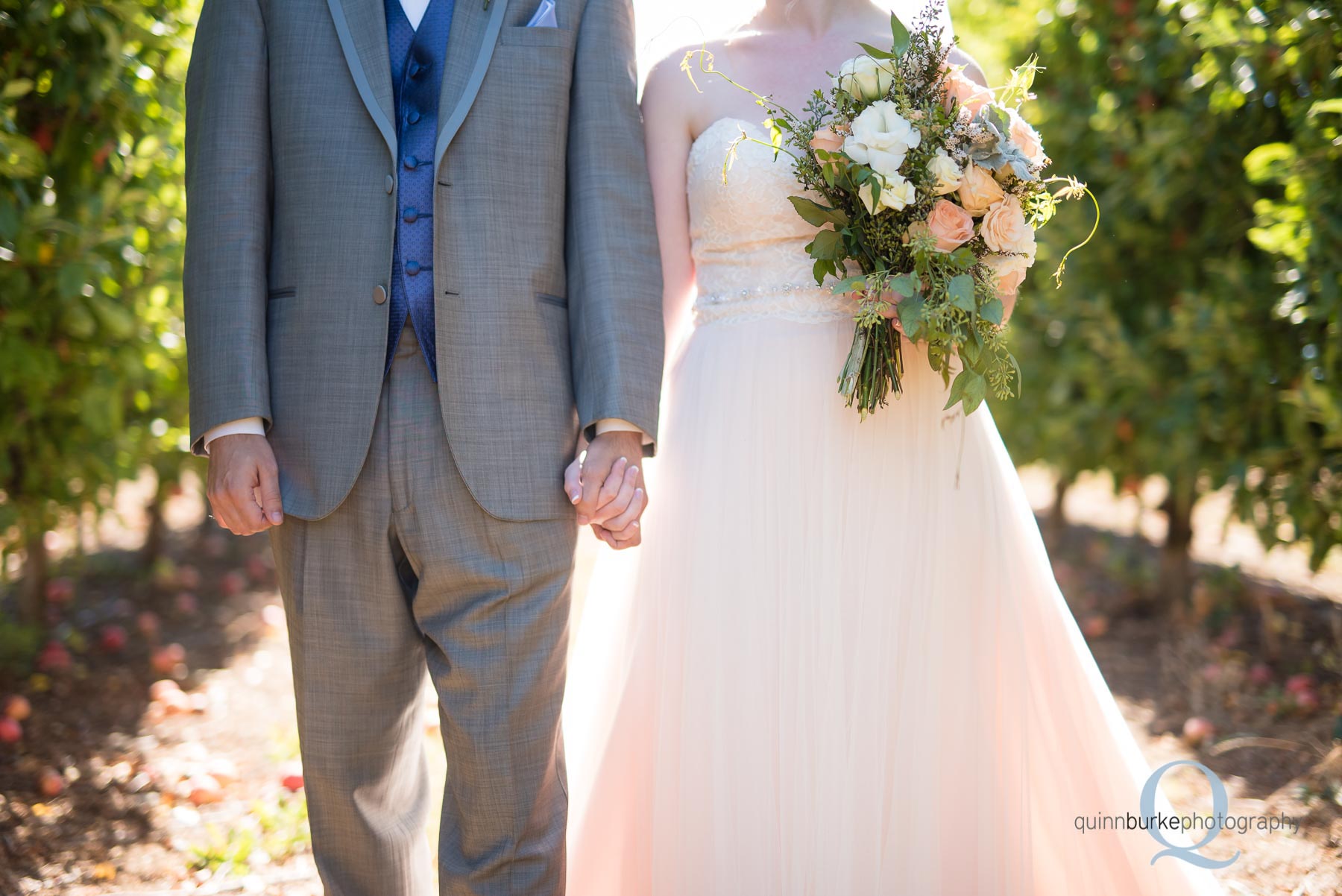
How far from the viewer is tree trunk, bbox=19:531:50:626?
4453mm

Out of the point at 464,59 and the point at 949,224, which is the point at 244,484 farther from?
the point at 949,224

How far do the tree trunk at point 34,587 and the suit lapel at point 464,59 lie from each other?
325 cm

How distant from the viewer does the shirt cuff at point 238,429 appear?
6.93 ft

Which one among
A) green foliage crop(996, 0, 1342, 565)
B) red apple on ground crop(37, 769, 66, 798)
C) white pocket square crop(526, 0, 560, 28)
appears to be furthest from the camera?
green foliage crop(996, 0, 1342, 565)

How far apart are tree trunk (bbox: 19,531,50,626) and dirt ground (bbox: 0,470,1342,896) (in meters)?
0.19

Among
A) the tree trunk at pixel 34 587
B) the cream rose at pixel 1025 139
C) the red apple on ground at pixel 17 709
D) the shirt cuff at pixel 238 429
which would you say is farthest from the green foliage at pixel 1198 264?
the tree trunk at pixel 34 587

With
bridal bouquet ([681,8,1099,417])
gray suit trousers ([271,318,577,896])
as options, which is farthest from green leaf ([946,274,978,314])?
gray suit trousers ([271,318,577,896])

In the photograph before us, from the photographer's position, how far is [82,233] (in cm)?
306

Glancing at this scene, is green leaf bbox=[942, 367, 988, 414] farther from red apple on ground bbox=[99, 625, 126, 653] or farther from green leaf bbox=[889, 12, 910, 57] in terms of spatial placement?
red apple on ground bbox=[99, 625, 126, 653]

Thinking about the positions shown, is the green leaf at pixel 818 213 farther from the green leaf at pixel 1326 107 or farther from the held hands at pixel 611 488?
the green leaf at pixel 1326 107

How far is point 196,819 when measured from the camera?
11.1 feet

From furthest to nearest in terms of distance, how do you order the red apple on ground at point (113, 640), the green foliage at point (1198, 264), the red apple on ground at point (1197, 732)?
the red apple on ground at point (113, 640) < the red apple on ground at point (1197, 732) < the green foliage at point (1198, 264)

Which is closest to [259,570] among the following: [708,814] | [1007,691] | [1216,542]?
[708,814]

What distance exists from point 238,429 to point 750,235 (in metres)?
1.20
